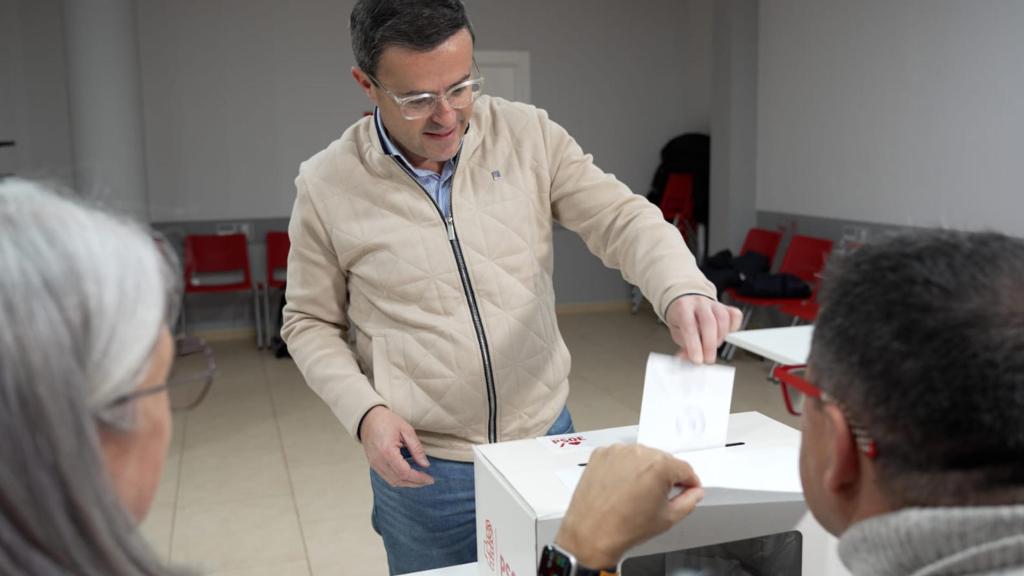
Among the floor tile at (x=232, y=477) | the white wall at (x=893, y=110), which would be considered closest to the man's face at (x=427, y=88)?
the floor tile at (x=232, y=477)

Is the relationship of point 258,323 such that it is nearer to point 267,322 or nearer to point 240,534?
point 267,322

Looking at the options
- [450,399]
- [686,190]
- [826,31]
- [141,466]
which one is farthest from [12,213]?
[686,190]

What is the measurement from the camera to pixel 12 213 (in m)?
0.56

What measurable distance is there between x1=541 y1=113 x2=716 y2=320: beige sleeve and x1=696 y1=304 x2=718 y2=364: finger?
196mm

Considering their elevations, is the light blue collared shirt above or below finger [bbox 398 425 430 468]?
above

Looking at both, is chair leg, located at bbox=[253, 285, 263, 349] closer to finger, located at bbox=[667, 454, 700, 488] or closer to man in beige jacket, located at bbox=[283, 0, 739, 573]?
man in beige jacket, located at bbox=[283, 0, 739, 573]

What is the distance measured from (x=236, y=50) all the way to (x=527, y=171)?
19.9 feet

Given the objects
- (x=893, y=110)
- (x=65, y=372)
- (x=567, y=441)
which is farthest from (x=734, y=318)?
(x=893, y=110)

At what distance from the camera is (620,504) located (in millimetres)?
963

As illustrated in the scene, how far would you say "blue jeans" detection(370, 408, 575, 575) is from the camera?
157cm

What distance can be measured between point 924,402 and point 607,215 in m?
1.03

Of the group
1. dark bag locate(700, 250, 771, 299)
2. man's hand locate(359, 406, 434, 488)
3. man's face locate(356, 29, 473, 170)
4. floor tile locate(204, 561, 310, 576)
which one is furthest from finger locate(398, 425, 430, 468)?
dark bag locate(700, 250, 771, 299)

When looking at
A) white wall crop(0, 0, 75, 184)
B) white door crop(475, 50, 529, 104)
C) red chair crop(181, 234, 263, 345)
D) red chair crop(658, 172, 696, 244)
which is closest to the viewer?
white wall crop(0, 0, 75, 184)

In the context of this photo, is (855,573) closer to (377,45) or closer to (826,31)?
(377,45)
